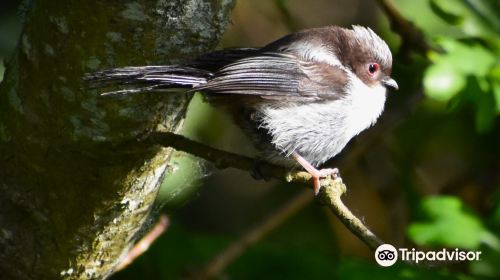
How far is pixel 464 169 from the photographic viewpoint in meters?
4.99

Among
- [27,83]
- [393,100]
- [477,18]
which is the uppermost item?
[477,18]

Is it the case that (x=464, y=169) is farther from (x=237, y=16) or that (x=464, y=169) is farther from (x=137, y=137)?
(x=137, y=137)

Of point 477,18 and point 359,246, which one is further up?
point 477,18

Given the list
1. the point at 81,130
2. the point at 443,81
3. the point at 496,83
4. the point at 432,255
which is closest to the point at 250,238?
the point at 432,255

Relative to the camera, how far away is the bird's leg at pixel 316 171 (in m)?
2.44

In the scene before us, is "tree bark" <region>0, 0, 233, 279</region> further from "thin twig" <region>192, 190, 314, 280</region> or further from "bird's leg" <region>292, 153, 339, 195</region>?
"thin twig" <region>192, 190, 314, 280</region>

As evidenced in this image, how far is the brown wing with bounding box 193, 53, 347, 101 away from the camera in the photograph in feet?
9.23

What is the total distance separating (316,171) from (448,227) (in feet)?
2.26

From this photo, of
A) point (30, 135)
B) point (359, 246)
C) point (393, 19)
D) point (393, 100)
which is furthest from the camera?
point (359, 246)

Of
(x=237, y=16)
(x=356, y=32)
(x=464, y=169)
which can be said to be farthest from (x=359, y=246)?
(x=356, y=32)

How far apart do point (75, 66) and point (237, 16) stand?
316 cm

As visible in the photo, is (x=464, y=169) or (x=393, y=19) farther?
(x=464, y=169)

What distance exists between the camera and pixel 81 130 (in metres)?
2.45

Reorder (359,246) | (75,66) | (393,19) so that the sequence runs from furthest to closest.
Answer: (359,246)
(393,19)
(75,66)
